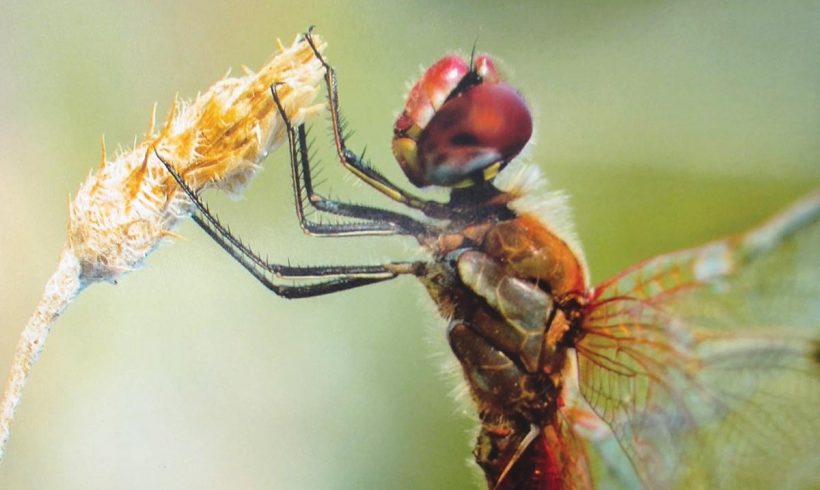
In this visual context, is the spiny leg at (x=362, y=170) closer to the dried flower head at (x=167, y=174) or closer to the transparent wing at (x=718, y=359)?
the dried flower head at (x=167, y=174)

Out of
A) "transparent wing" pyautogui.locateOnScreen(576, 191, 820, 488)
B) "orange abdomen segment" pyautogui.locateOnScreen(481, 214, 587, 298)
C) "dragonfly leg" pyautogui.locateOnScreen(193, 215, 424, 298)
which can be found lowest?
"transparent wing" pyautogui.locateOnScreen(576, 191, 820, 488)

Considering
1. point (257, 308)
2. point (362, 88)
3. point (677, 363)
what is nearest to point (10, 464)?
point (257, 308)

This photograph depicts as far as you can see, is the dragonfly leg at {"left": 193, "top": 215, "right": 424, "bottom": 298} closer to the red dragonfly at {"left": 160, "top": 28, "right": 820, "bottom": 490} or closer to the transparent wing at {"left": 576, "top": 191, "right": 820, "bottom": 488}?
the red dragonfly at {"left": 160, "top": 28, "right": 820, "bottom": 490}

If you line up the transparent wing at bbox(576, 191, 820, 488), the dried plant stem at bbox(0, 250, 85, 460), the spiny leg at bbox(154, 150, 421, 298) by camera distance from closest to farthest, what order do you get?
the dried plant stem at bbox(0, 250, 85, 460)
the transparent wing at bbox(576, 191, 820, 488)
the spiny leg at bbox(154, 150, 421, 298)

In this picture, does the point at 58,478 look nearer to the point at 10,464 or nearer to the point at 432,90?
the point at 10,464

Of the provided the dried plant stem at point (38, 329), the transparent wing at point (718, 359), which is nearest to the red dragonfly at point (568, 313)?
the transparent wing at point (718, 359)

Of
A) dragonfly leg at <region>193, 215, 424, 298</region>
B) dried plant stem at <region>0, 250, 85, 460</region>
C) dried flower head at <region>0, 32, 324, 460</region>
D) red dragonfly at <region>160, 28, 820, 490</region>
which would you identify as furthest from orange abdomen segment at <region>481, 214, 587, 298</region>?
dried plant stem at <region>0, 250, 85, 460</region>

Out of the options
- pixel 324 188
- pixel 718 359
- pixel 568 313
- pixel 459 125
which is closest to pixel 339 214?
pixel 324 188

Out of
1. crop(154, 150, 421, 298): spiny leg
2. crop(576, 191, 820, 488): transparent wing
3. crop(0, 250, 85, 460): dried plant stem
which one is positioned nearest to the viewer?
crop(0, 250, 85, 460): dried plant stem
